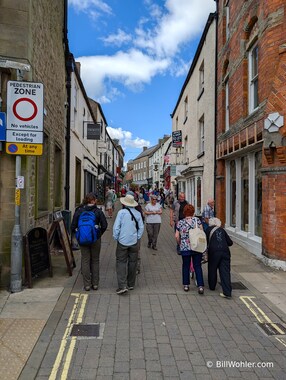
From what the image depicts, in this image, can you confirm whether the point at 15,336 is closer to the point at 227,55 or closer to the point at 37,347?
the point at 37,347

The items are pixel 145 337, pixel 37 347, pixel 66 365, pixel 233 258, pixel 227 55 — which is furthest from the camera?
pixel 227 55

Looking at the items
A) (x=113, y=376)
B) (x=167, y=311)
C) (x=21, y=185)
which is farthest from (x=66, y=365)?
(x=21, y=185)

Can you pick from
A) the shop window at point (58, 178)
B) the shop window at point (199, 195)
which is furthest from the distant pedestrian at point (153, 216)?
the shop window at point (199, 195)

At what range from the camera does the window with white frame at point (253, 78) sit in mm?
9547

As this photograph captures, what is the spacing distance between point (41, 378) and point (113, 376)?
71 cm

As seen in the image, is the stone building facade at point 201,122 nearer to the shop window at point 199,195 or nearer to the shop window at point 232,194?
the shop window at point 199,195

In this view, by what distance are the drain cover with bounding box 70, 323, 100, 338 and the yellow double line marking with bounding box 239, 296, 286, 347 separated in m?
2.34

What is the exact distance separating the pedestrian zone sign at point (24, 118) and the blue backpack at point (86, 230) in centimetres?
142

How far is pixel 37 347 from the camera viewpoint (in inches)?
151

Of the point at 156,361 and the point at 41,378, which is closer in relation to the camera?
the point at 41,378

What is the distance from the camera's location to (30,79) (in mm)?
6195

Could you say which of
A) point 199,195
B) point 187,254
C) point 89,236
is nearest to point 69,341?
point 89,236

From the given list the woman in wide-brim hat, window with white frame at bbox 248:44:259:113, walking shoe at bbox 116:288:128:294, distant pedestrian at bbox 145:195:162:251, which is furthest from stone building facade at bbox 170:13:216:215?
walking shoe at bbox 116:288:128:294

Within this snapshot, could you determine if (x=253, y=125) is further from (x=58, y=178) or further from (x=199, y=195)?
(x=199, y=195)
